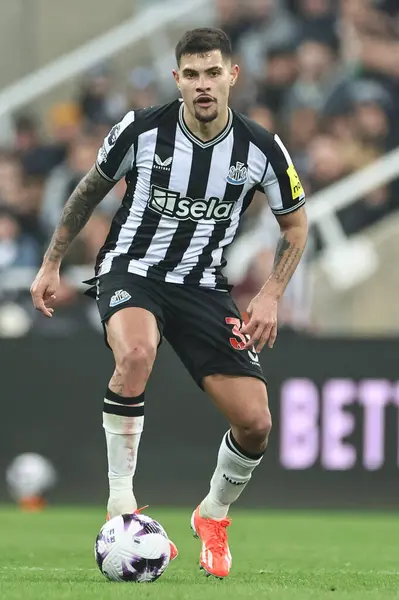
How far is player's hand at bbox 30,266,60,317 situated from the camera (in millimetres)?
6684

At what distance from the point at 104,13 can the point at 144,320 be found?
428 inches

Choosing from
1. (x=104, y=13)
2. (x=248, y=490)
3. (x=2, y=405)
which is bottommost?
(x=248, y=490)

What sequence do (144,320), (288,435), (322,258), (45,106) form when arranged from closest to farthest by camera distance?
(144,320) < (288,435) < (322,258) < (45,106)

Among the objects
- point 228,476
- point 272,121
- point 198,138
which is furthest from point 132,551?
point 272,121

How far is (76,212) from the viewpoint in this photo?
6.80 metres

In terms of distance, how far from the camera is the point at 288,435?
38.0 ft

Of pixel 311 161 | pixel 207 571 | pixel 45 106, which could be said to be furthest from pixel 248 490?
pixel 45 106

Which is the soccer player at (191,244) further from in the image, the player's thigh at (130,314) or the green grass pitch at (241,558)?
the green grass pitch at (241,558)

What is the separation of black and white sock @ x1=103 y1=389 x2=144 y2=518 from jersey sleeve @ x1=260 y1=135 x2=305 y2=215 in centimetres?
111

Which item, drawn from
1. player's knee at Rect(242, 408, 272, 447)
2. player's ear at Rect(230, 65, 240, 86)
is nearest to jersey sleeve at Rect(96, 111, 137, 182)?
player's ear at Rect(230, 65, 240, 86)

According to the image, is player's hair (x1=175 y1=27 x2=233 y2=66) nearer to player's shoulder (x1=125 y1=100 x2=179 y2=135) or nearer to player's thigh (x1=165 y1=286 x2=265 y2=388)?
player's shoulder (x1=125 y1=100 x2=179 y2=135)

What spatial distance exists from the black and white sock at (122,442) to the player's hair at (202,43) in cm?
153

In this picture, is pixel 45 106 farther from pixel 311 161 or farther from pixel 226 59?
pixel 226 59

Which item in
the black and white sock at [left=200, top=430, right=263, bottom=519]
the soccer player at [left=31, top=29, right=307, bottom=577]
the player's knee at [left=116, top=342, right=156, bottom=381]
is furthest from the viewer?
the black and white sock at [left=200, top=430, right=263, bottom=519]
